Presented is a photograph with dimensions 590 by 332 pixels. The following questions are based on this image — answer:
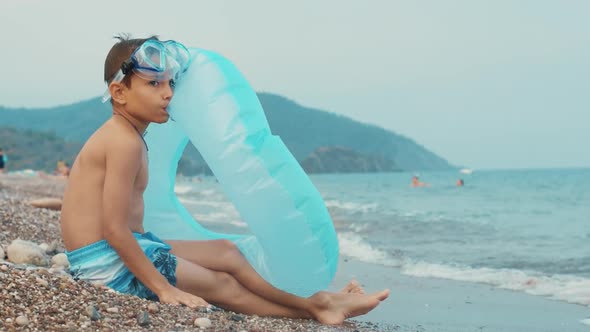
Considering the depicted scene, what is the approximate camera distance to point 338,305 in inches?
169

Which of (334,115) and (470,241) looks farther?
(334,115)

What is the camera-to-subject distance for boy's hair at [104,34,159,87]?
3672 mm

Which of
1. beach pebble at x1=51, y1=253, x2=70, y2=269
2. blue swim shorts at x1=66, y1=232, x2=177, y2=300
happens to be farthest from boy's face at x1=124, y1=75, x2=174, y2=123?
beach pebble at x1=51, y1=253, x2=70, y2=269

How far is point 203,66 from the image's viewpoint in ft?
12.4

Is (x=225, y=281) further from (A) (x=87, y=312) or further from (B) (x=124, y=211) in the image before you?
(A) (x=87, y=312)

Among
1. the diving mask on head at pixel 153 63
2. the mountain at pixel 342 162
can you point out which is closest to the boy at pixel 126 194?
the diving mask on head at pixel 153 63

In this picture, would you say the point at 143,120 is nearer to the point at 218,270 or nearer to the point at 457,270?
the point at 218,270

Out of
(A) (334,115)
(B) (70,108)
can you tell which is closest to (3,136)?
(B) (70,108)

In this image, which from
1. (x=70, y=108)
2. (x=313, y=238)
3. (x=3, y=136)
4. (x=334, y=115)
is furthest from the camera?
(x=70, y=108)

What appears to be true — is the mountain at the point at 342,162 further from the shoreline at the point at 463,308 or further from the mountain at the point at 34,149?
the shoreline at the point at 463,308

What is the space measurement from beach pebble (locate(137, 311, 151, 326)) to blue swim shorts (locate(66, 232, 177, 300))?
1.36ft

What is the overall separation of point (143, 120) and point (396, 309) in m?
2.61

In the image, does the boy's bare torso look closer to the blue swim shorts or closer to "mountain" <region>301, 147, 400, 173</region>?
the blue swim shorts

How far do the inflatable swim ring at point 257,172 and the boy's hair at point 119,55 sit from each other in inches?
11.0
